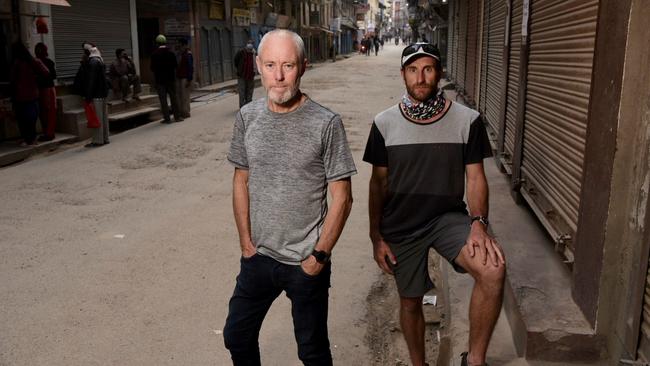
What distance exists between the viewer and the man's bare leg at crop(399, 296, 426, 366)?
127 inches

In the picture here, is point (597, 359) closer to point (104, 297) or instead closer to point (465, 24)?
point (104, 297)

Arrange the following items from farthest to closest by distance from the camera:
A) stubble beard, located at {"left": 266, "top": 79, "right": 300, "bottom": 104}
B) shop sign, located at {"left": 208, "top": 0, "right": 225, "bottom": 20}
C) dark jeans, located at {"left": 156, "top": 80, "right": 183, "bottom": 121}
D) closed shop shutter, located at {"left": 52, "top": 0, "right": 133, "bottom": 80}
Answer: shop sign, located at {"left": 208, "top": 0, "right": 225, "bottom": 20} → dark jeans, located at {"left": 156, "top": 80, "right": 183, "bottom": 121} → closed shop shutter, located at {"left": 52, "top": 0, "right": 133, "bottom": 80} → stubble beard, located at {"left": 266, "top": 79, "right": 300, "bottom": 104}

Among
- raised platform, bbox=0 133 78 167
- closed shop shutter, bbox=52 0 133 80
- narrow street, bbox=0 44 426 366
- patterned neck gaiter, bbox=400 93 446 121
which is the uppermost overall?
closed shop shutter, bbox=52 0 133 80

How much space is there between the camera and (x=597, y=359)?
3203mm

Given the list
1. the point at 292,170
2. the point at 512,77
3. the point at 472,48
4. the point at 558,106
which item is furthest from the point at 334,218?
the point at 472,48

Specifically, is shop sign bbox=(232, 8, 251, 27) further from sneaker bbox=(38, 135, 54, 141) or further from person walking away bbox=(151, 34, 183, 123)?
sneaker bbox=(38, 135, 54, 141)

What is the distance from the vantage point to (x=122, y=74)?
15438mm

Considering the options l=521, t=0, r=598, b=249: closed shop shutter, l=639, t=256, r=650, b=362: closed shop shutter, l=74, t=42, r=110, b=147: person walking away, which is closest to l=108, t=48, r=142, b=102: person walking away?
l=74, t=42, r=110, b=147: person walking away

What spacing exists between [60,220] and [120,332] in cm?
315

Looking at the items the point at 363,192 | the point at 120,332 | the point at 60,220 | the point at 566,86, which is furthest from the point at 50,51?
the point at 566,86

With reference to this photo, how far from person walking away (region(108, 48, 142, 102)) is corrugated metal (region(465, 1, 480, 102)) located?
832cm

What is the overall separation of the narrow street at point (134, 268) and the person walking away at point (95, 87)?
165 cm

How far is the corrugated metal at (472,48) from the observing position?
40.3ft

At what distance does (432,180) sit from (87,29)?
13.9 metres
